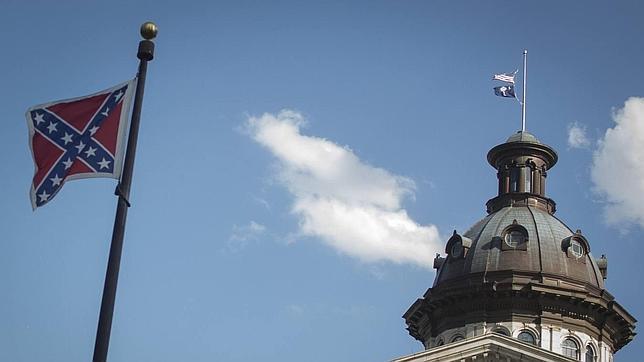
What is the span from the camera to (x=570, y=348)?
58656 mm

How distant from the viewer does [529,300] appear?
58656mm

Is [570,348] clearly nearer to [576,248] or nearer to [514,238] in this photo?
[576,248]

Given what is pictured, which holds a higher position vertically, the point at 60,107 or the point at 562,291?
the point at 562,291

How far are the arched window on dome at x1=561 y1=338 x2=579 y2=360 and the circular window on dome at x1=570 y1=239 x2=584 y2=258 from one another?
4.46 metres

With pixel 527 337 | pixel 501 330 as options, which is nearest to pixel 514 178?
pixel 501 330

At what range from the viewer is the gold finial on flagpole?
20.2 metres

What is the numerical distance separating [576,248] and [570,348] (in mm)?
5228

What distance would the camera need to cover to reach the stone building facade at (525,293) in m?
58.6

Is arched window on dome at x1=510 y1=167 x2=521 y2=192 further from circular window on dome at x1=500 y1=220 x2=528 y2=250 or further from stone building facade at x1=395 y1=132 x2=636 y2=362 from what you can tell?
circular window on dome at x1=500 y1=220 x2=528 y2=250

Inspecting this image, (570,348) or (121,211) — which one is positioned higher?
(570,348)

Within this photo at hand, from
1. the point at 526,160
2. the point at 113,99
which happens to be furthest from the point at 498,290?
the point at 113,99

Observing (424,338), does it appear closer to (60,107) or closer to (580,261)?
(580,261)

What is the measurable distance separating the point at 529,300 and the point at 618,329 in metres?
5.74

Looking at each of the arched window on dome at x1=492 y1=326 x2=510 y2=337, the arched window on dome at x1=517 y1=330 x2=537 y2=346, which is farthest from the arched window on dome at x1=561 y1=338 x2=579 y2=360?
the arched window on dome at x1=492 y1=326 x2=510 y2=337
